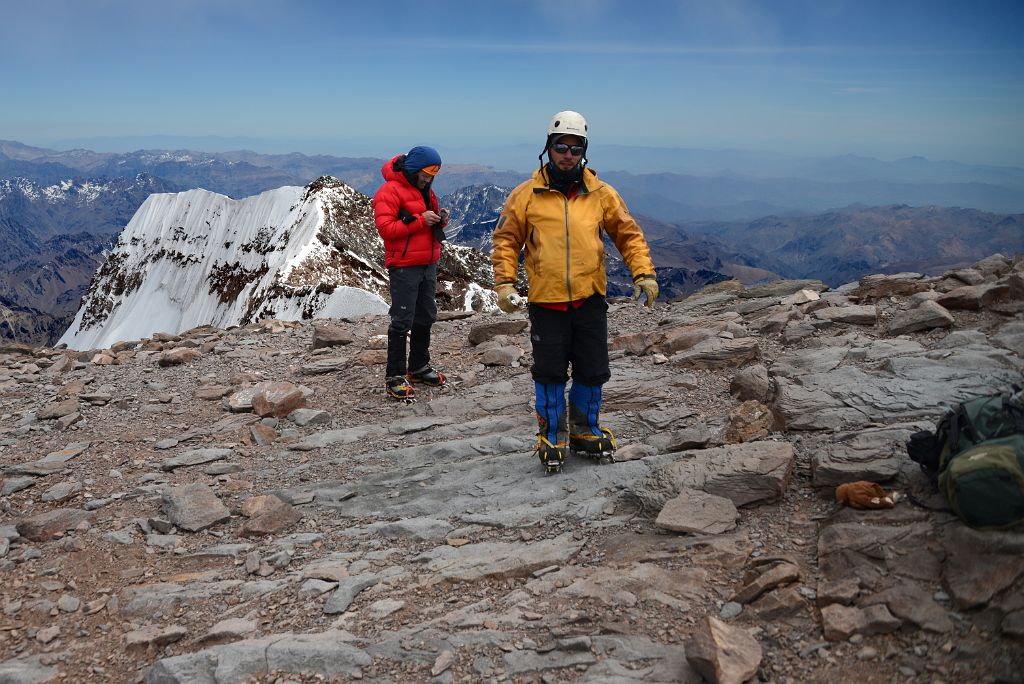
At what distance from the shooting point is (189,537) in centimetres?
725

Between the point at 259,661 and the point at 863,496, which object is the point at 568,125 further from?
the point at 259,661

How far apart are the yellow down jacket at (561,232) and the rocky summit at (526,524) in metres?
2.17

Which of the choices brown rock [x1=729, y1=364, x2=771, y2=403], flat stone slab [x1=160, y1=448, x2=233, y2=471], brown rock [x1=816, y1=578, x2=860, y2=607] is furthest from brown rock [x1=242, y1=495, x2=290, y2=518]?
brown rock [x1=729, y1=364, x2=771, y2=403]

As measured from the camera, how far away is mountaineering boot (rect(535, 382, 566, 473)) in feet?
24.8

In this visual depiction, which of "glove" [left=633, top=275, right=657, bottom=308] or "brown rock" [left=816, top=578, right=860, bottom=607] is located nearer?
"brown rock" [left=816, top=578, right=860, bottom=607]

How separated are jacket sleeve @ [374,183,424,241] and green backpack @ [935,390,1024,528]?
25.4ft

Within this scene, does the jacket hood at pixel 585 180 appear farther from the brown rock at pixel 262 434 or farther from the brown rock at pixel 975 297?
the brown rock at pixel 975 297

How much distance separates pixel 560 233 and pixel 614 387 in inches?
146

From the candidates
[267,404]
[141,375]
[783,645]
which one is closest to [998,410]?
[783,645]

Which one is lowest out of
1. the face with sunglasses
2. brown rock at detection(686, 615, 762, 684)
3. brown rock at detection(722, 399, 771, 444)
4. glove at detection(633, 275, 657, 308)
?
brown rock at detection(686, 615, 762, 684)

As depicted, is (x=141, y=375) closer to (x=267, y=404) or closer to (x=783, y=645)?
A: (x=267, y=404)

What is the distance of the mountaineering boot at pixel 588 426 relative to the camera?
25.2 ft

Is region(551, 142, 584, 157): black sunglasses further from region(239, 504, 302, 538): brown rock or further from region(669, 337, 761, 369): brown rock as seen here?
region(239, 504, 302, 538): brown rock

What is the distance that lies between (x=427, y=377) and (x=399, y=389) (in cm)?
75
